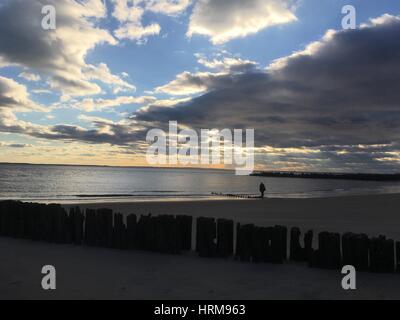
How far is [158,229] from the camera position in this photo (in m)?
9.26

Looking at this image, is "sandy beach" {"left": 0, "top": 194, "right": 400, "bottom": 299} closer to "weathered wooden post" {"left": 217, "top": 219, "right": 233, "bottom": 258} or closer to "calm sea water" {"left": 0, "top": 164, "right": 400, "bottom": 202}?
"weathered wooden post" {"left": 217, "top": 219, "right": 233, "bottom": 258}

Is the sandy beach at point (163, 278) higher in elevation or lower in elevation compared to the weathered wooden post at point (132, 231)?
lower

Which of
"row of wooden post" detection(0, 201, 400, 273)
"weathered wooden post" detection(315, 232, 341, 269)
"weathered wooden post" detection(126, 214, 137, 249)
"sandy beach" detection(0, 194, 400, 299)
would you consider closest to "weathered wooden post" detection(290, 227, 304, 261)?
"row of wooden post" detection(0, 201, 400, 273)

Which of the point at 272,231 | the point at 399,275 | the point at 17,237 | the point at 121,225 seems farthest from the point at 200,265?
the point at 17,237

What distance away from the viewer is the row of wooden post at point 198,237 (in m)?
7.87

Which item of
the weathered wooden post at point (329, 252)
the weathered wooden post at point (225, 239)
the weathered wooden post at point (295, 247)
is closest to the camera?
the weathered wooden post at point (329, 252)

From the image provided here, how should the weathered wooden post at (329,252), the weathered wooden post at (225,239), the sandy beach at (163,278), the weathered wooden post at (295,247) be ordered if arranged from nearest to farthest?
1. the sandy beach at (163,278)
2. the weathered wooden post at (329,252)
3. the weathered wooden post at (295,247)
4. the weathered wooden post at (225,239)

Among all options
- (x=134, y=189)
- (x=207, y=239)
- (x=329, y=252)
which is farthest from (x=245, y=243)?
(x=134, y=189)

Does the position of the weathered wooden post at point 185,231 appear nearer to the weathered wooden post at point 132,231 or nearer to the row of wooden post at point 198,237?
the row of wooden post at point 198,237

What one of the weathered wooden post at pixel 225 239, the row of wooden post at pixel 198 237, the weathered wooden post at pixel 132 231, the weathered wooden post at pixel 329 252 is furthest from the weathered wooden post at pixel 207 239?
the weathered wooden post at pixel 329 252

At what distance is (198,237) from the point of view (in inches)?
359

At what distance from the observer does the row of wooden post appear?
7871 mm
